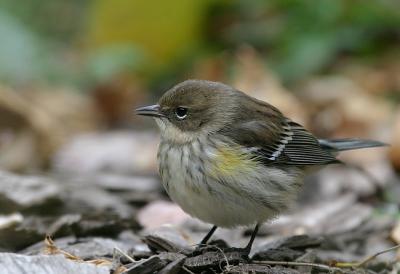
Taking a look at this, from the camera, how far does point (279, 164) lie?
6.02 m

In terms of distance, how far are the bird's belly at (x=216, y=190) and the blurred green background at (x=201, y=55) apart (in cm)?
425

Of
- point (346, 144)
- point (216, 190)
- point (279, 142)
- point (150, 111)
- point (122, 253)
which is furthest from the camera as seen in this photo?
point (346, 144)

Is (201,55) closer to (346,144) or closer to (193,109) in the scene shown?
(346,144)

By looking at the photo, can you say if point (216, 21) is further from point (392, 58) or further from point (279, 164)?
point (279, 164)

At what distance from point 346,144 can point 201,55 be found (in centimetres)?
506

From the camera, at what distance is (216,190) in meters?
5.35

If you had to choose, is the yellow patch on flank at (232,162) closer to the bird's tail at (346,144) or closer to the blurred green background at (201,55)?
the bird's tail at (346,144)

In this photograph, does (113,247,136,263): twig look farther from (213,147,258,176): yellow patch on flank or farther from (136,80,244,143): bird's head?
(136,80,244,143): bird's head

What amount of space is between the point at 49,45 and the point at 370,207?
7.01 metres

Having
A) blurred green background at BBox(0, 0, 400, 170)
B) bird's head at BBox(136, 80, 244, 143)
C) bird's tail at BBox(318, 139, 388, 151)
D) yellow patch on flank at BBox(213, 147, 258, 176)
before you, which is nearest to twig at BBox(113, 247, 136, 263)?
yellow patch on flank at BBox(213, 147, 258, 176)

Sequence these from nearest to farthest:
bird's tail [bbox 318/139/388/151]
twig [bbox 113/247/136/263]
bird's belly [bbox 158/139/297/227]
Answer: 1. twig [bbox 113/247/136/263]
2. bird's belly [bbox 158/139/297/227]
3. bird's tail [bbox 318/139/388/151]

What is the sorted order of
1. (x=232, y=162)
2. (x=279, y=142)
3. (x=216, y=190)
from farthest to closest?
(x=279, y=142) < (x=232, y=162) < (x=216, y=190)

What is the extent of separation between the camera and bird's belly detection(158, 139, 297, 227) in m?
5.36

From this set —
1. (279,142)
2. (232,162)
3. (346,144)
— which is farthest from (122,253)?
(346,144)
